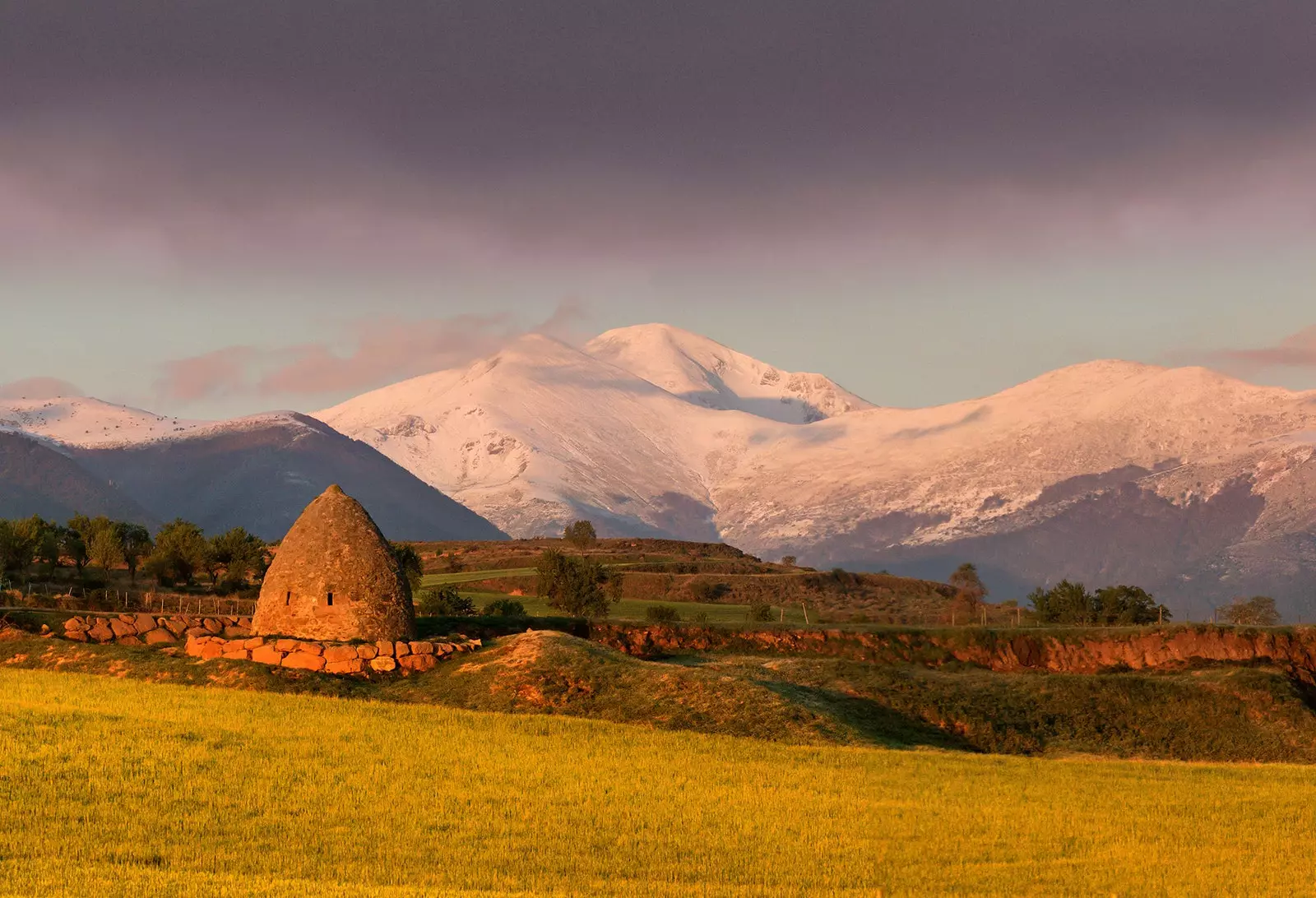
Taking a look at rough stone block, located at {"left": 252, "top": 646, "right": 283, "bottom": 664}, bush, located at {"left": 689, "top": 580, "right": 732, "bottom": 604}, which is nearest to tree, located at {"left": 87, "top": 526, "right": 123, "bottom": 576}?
bush, located at {"left": 689, "top": 580, "right": 732, "bottom": 604}

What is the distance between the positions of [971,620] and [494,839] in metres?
93.5

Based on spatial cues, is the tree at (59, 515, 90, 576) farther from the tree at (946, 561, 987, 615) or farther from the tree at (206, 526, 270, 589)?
the tree at (946, 561, 987, 615)

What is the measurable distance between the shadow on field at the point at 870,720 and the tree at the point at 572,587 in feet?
→ 154

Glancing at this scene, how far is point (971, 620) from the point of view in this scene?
111562mm

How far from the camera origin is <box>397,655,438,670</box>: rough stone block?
43.2 meters

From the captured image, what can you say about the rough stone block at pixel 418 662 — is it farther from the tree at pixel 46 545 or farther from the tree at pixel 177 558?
the tree at pixel 46 545

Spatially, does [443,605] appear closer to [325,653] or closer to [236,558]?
[236,558]

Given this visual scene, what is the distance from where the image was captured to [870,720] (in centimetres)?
4219

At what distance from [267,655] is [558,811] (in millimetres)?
19995

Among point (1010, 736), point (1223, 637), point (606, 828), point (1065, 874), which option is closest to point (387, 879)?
point (606, 828)

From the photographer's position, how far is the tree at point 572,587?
9419 centimetres

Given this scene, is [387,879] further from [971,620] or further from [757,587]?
[757,587]

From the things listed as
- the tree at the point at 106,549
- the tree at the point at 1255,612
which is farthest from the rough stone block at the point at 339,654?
the tree at the point at 1255,612

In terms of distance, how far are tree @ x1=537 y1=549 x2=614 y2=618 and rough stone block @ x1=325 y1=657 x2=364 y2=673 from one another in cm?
4830
